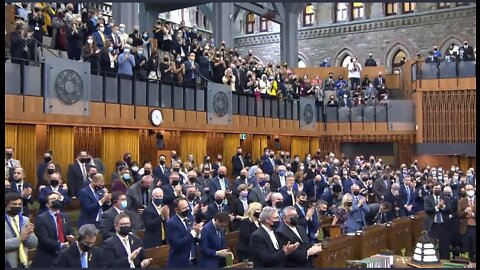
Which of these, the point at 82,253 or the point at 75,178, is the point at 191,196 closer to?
the point at 82,253

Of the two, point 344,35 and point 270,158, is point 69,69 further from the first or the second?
point 344,35

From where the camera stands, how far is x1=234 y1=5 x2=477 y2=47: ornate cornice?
35.5 meters

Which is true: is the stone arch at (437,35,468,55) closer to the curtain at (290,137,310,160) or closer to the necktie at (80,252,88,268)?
the curtain at (290,137,310,160)

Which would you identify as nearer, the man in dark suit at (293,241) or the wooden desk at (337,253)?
the man in dark suit at (293,241)

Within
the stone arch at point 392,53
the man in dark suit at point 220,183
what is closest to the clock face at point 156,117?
the man in dark suit at point 220,183

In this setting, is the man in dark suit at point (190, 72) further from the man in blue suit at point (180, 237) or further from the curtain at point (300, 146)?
the man in blue suit at point (180, 237)

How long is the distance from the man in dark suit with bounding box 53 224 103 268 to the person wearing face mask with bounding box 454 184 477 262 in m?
5.74

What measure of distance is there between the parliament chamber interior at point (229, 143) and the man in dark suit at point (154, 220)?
0.9 inches

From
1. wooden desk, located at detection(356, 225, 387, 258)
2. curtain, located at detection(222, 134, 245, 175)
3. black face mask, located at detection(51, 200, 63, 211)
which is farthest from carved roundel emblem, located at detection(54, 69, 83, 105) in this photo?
wooden desk, located at detection(356, 225, 387, 258)

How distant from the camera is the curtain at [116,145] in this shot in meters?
17.3

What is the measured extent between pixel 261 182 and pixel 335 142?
691 inches

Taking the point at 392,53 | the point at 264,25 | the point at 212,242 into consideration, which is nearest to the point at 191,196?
the point at 212,242

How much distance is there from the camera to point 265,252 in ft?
21.9

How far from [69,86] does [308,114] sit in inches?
546
